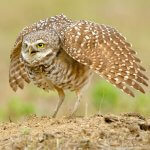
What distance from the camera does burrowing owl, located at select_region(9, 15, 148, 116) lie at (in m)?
10.6

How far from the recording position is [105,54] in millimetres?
10828

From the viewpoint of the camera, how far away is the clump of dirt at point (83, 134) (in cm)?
888

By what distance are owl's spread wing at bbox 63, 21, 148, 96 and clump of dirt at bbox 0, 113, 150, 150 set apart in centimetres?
50

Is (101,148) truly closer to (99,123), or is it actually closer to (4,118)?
(99,123)

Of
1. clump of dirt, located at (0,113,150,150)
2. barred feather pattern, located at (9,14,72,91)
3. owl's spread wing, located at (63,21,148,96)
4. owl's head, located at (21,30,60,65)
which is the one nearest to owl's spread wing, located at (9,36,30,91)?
barred feather pattern, located at (9,14,72,91)

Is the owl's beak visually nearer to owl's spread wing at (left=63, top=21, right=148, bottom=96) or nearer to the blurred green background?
owl's spread wing at (left=63, top=21, right=148, bottom=96)

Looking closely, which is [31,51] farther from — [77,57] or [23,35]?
[23,35]

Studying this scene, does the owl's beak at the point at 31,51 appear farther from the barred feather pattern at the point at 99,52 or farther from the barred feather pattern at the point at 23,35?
the barred feather pattern at the point at 23,35

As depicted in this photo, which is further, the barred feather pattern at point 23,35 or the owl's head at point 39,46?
the barred feather pattern at point 23,35

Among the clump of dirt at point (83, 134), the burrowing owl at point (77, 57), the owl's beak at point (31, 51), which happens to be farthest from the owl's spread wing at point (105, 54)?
the clump of dirt at point (83, 134)

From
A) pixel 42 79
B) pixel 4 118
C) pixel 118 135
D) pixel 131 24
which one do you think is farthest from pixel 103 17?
pixel 118 135

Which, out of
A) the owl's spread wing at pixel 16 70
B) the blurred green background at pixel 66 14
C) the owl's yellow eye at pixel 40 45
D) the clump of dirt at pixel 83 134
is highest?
the blurred green background at pixel 66 14

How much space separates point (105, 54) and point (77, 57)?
0.39 m

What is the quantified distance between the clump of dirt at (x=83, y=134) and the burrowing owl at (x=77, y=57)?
64cm
